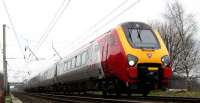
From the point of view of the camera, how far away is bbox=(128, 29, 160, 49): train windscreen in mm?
17172

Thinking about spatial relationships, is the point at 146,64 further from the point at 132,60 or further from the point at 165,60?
the point at 165,60

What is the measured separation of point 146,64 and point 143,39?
5.06 ft

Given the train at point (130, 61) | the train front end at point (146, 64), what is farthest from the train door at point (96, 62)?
the train front end at point (146, 64)

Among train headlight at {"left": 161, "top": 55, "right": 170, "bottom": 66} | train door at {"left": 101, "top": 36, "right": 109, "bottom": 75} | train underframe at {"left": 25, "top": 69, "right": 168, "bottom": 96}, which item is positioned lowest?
train underframe at {"left": 25, "top": 69, "right": 168, "bottom": 96}

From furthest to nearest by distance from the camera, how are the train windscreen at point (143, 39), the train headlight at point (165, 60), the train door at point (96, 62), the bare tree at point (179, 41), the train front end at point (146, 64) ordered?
the bare tree at point (179, 41), the train door at point (96, 62), the train windscreen at point (143, 39), the train headlight at point (165, 60), the train front end at point (146, 64)

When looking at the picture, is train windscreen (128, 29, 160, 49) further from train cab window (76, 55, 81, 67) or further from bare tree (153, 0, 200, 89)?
bare tree (153, 0, 200, 89)

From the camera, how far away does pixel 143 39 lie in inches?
693

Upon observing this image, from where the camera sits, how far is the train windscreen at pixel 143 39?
56.3 ft

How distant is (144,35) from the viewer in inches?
704

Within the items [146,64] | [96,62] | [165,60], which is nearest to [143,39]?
[165,60]

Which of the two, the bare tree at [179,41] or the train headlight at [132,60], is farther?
the bare tree at [179,41]

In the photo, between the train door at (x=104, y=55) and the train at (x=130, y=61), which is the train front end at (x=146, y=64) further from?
the train door at (x=104, y=55)

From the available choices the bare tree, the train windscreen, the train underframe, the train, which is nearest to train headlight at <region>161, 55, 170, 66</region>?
the train

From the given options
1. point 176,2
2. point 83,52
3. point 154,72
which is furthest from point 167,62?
point 176,2
